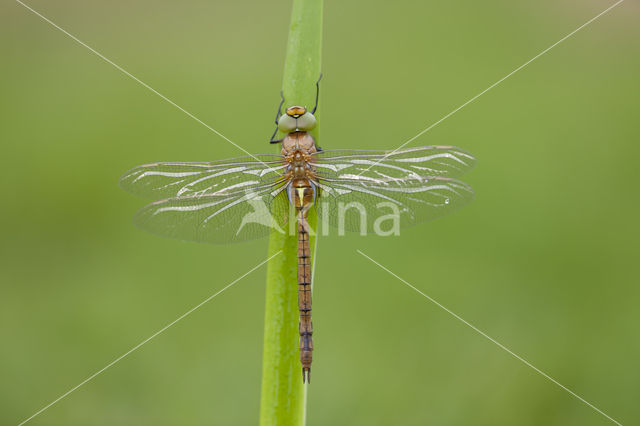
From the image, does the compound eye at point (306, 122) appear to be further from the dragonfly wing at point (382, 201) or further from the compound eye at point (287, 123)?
the dragonfly wing at point (382, 201)

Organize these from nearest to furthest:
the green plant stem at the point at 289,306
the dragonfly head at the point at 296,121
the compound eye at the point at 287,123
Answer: the green plant stem at the point at 289,306 < the dragonfly head at the point at 296,121 < the compound eye at the point at 287,123

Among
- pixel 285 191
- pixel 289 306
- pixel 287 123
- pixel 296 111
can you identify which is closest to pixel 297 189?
pixel 285 191

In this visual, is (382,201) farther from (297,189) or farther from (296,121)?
(296,121)

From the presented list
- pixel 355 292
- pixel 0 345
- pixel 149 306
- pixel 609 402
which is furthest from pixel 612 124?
pixel 0 345

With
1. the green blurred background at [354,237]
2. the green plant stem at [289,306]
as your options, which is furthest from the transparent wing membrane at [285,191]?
the green blurred background at [354,237]

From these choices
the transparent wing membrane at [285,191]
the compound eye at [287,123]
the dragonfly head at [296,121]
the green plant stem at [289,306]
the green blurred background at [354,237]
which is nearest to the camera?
the green plant stem at [289,306]

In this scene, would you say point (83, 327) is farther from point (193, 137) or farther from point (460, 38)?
point (460, 38)
